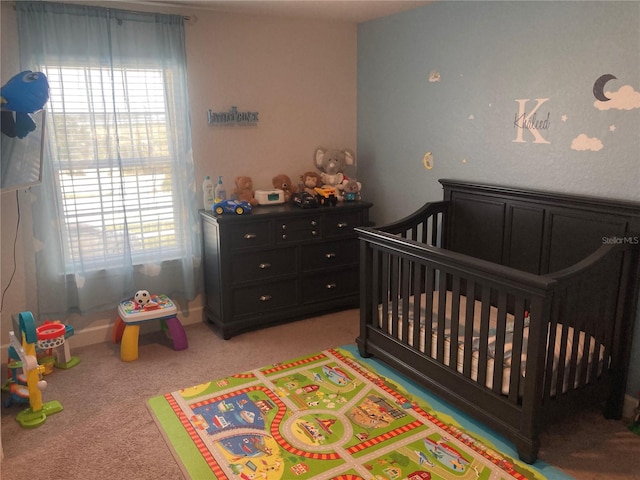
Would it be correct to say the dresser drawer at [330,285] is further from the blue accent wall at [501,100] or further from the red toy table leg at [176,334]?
the red toy table leg at [176,334]

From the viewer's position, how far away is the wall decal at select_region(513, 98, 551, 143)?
2.71 metres

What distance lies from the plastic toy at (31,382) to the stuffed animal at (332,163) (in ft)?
7.08

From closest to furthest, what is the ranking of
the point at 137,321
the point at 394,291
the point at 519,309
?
1. the point at 519,309
2. the point at 394,291
3. the point at 137,321

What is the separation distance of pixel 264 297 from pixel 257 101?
4.57 feet

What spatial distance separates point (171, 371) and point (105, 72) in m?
1.81

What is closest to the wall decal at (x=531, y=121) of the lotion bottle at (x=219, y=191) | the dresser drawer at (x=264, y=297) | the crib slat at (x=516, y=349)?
the crib slat at (x=516, y=349)

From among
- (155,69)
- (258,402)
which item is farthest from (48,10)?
(258,402)

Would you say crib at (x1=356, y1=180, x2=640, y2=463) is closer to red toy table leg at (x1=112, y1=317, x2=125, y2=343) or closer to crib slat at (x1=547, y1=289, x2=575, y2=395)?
crib slat at (x1=547, y1=289, x2=575, y2=395)

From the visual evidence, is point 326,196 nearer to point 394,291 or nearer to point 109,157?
point 394,291

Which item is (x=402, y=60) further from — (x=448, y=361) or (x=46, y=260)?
(x=46, y=260)

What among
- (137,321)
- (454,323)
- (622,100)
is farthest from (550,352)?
(137,321)

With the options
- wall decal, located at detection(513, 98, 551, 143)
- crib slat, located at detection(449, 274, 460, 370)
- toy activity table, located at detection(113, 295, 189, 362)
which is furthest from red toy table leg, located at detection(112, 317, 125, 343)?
wall decal, located at detection(513, 98, 551, 143)

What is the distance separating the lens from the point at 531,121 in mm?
2768

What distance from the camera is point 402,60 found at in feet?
11.7
